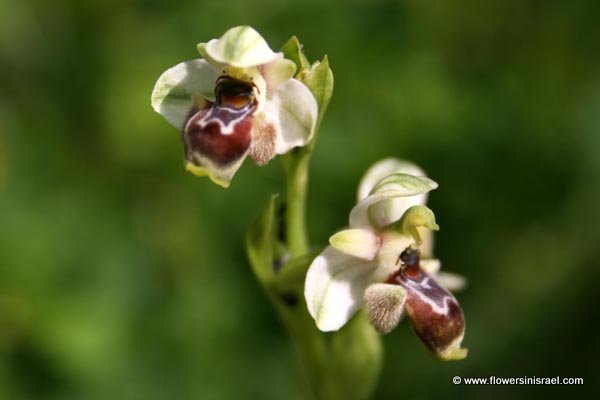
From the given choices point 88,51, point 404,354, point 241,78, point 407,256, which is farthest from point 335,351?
point 88,51

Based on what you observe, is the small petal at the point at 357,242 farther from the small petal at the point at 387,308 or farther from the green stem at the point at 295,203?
the green stem at the point at 295,203

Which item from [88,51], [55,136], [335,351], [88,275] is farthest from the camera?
[88,51]

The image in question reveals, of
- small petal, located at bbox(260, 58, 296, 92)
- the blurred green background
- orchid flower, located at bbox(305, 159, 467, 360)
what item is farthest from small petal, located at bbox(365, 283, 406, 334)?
the blurred green background

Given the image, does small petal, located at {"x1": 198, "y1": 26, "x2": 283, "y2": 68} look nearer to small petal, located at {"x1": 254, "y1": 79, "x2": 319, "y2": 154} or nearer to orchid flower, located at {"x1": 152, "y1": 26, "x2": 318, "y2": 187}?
orchid flower, located at {"x1": 152, "y1": 26, "x2": 318, "y2": 187}

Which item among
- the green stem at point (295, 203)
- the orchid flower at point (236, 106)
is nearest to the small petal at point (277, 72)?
the orchid flower at point (236, 106)

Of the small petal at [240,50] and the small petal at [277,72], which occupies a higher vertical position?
the small petal at [240,50]

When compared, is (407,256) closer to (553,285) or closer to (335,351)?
(335,351)
